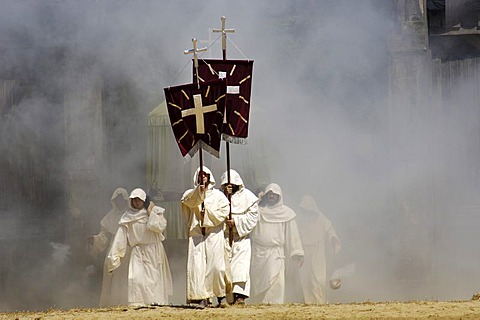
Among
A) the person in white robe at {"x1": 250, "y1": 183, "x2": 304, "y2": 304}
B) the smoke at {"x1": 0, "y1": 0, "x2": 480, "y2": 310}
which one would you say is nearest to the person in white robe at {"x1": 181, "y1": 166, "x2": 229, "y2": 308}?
the person in white robe at {"x1": 250, "y1": 183, "x2": 304, "y2": 304}

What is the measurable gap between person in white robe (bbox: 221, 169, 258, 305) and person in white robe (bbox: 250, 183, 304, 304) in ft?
3.69

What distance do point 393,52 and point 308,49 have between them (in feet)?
4.14

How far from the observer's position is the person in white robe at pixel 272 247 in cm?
1730

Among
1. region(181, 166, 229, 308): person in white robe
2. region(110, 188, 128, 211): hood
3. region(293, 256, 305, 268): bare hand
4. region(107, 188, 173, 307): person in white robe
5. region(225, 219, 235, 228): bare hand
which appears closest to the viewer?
region(181, 166, 229, 308): person in white robe

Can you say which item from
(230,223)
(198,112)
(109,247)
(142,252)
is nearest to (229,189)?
(230,223)

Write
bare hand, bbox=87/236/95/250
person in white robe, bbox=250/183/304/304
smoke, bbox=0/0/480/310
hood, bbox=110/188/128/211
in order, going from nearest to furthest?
person in white robe, bbox=250/183/304/304 < hood, bbox=110/188/128/211 < bare hand, bbox=87/236/95/250 < smoke, bbox=0/0/480/310

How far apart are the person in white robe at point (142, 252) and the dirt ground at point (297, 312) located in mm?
1699

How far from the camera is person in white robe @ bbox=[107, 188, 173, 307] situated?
17.0 m

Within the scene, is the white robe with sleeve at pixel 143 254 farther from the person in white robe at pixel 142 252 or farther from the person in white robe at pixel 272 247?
the person in white robe at pixel 272 247

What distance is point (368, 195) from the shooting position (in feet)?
65.4

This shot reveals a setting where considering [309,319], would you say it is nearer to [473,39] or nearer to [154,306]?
[154,306]

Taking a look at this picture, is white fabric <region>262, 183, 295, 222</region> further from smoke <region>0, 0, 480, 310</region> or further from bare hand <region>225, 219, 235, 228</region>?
bare hand <region>225, 219, 235, 228</region>

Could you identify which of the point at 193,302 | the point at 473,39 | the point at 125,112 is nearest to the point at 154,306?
the point at 193,302

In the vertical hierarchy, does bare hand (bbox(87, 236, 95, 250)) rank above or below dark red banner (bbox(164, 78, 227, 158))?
below
